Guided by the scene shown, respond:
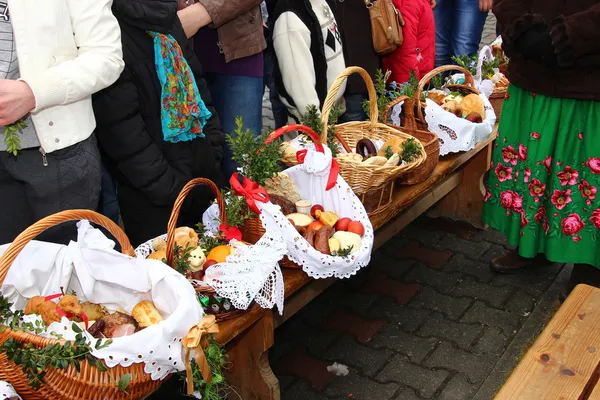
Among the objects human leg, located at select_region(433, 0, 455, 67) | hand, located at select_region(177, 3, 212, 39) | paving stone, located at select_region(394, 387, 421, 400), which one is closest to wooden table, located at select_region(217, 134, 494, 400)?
paving stone, located at select_region(394, 387, 421, 400)

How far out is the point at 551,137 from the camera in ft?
10.0

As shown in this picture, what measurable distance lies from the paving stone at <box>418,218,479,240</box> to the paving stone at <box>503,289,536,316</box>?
62 cm

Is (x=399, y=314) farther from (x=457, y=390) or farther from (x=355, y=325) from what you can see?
(x=457, y=390)

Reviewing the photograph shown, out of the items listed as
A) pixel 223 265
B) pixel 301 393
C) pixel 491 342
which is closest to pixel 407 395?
pixel 301 393

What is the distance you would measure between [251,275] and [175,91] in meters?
0.90

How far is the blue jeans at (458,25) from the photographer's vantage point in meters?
4.87

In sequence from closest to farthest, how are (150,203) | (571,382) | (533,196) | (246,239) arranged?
1. (571,382)
2. (246,239)
3. (150,203)
4. (533,196)

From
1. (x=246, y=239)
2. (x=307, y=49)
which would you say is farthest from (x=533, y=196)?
(x=246, y=239)

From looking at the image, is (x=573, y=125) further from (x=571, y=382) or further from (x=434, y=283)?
(x=571, y=382)

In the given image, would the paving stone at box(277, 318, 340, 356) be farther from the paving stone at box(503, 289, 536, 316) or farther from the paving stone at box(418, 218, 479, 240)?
the paving stone at box(418, 218, 479, 240)

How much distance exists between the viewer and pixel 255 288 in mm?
2027

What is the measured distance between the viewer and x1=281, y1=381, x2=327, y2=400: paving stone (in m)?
2.75

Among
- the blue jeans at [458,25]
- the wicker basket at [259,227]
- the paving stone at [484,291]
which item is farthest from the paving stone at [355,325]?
the blue jeans at [458,25]

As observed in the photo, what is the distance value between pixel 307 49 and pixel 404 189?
35.2 inches
